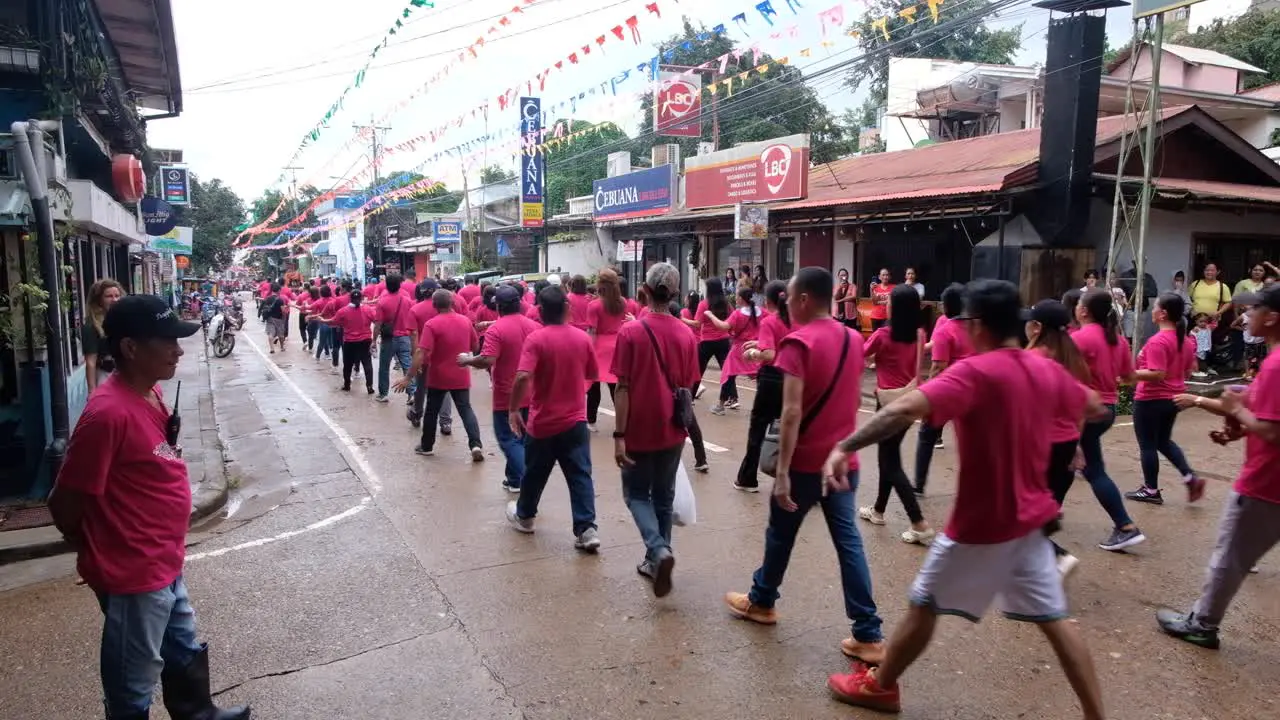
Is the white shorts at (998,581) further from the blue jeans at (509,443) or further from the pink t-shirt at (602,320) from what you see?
the pink t-shirt at (602,320)

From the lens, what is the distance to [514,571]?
5.04m

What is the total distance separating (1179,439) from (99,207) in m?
11.5

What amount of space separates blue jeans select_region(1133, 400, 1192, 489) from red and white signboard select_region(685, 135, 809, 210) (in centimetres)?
1086

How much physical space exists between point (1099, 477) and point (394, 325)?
892 centimetres

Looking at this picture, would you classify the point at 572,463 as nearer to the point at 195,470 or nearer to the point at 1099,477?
the point at 1099,477

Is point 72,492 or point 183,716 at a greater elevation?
point 72,492

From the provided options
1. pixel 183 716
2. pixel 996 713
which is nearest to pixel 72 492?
pixel 183 716

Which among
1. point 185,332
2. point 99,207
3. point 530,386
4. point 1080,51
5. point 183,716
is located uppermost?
point 1080,51

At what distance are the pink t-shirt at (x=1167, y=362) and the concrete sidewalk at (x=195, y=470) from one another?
6234mm

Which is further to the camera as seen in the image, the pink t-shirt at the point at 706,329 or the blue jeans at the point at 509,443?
the pink t-shirt at the point at 706,329

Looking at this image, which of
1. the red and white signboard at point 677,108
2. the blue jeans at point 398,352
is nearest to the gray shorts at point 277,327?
the blue jeans at point 398,352

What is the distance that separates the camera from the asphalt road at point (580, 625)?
11.7 feet

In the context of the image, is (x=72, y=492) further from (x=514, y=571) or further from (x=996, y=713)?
(x=996, y=713)

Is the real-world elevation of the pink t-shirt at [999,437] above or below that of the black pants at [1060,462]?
above
